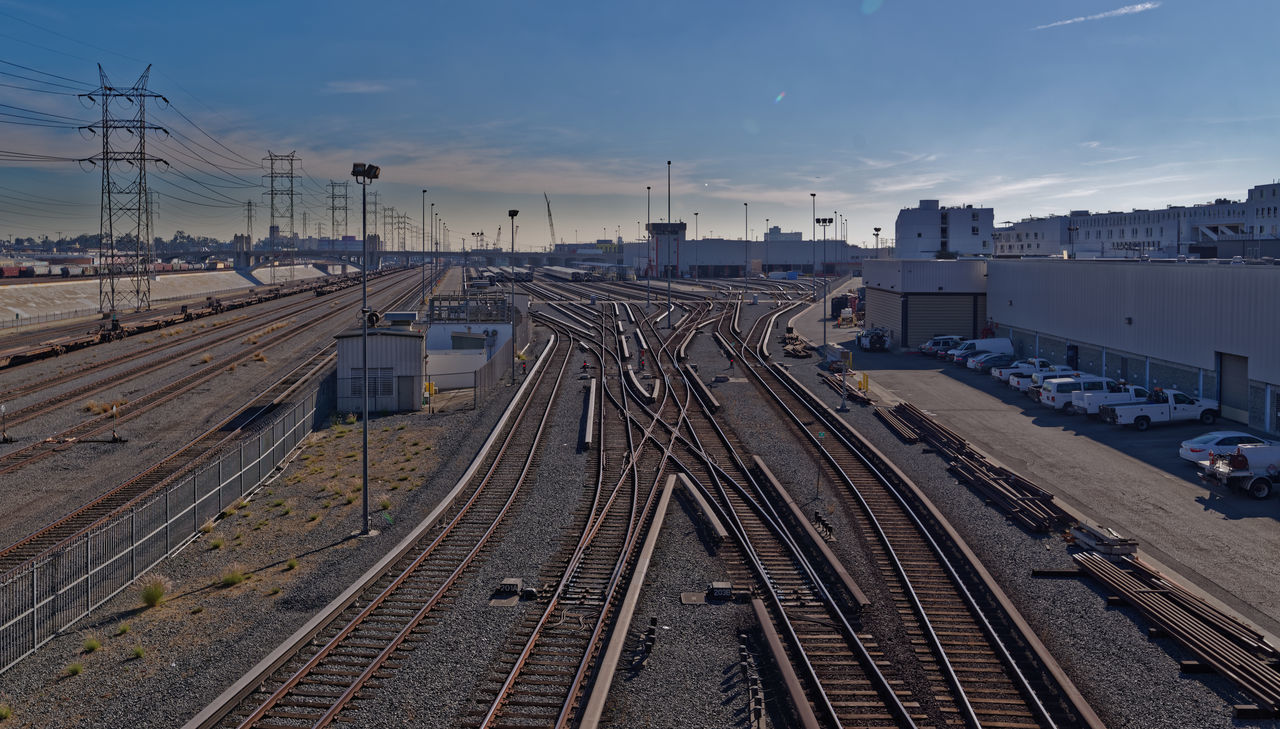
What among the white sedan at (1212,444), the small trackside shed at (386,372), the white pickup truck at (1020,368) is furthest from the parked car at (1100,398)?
the small trackside shed at (386,372)

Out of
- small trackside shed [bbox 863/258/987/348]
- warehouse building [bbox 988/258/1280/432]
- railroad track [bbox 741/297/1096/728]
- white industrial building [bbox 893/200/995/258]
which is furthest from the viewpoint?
white industrial building [bbox 893/200/995/258]

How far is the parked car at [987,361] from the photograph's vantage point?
40.6 meters

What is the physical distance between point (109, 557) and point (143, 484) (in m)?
7.71

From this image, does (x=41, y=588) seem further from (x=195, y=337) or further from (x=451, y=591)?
(x=195, y=337)

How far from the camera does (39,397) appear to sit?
33.7 m

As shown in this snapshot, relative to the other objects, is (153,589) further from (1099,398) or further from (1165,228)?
(1165,228)

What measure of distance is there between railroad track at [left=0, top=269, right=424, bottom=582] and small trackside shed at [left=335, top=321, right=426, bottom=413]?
3036 mm

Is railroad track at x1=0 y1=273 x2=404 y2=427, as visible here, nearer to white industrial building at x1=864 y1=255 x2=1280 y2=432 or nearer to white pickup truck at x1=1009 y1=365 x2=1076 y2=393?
white pickup truck at x1=1009 y1=365 x2=1076 y2=393

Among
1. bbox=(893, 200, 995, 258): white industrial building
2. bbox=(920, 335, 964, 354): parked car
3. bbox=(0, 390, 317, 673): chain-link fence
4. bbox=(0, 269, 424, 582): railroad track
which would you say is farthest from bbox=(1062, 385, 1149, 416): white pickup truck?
bbox=(893, 200, 995, 258): white industrial building

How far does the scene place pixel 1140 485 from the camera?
21.4 metres

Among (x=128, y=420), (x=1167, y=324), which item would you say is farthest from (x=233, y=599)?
(x=1167, y=324)

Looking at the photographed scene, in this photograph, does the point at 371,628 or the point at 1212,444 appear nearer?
the point at 371,628

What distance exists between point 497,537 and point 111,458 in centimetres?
1463

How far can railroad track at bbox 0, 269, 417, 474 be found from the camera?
2495cm
